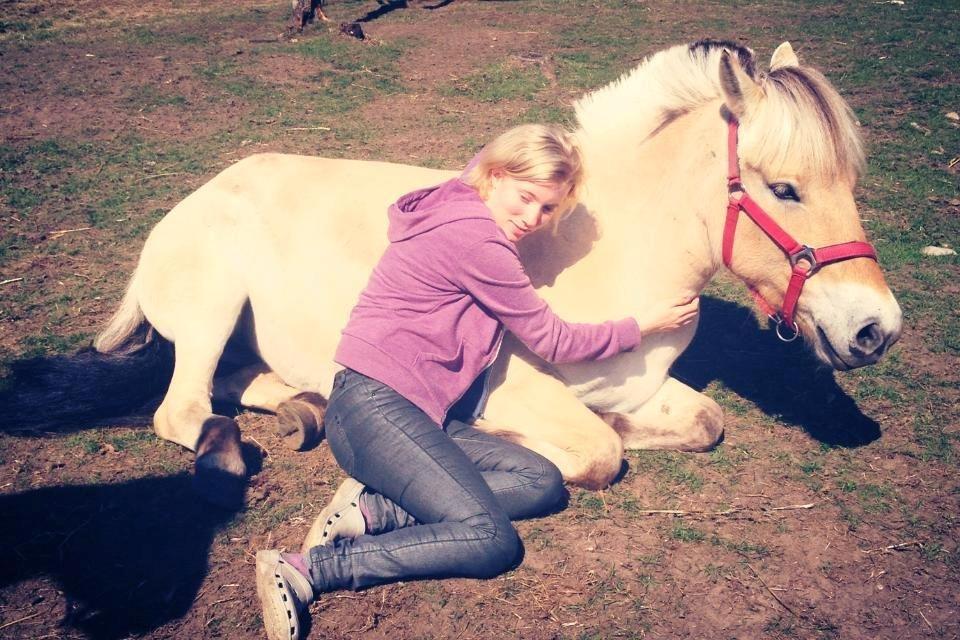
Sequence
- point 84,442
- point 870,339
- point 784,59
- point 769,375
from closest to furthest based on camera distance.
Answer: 1. point 870,339
2. point 784,59
3. point 84,442
4. point 769,375

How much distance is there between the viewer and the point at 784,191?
2967 mm

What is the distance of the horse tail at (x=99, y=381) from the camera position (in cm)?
388

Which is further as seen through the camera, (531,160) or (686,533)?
(686,533)

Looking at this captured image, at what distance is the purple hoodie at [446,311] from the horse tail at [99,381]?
5.47 ft

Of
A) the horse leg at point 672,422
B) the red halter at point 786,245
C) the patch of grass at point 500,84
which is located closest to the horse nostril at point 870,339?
the red halter at point 786,245

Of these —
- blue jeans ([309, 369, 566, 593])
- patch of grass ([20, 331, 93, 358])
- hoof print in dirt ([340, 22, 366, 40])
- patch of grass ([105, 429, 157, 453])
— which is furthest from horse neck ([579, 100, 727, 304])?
hoof print in dirt ([340, 22, 366, 40])

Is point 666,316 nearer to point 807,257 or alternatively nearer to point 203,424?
point 807,257

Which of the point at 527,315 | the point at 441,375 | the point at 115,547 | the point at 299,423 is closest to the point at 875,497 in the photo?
the point at 527,315

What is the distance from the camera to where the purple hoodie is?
9.91 ft

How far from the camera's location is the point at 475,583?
2.93 metres

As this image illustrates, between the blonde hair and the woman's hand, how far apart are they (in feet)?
2.09

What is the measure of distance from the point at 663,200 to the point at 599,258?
0.39 m

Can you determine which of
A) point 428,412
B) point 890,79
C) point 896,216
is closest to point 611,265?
point 428,412

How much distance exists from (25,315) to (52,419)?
1.19 m
